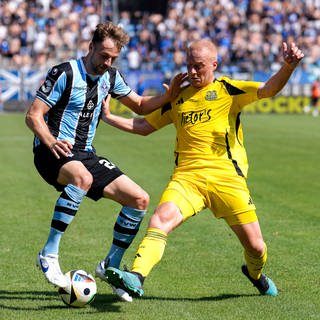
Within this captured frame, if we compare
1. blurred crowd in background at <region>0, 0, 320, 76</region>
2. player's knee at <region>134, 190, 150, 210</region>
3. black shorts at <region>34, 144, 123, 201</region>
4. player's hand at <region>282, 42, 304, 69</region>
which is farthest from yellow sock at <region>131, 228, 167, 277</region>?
blurred crowd in background at <region>0, 0, 320, 76</region>

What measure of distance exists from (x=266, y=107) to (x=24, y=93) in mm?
11090

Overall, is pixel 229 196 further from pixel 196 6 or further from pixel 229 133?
pixel 196 6

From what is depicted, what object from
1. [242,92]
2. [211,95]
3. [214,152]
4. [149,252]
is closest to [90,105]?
[211,95]

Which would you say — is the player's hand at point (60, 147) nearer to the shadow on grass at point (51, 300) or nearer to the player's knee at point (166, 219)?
the player's knee at point (166, 219)

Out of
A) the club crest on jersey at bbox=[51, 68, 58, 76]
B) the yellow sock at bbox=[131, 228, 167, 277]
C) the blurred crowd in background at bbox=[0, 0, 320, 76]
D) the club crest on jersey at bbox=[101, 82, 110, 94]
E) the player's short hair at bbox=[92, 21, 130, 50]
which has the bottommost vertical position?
the blurred crowd in background at bbox=[0, 0, 320, 76]

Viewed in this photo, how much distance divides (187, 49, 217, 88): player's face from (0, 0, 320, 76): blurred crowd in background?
1210 inches

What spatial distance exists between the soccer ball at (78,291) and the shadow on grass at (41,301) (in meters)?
0.08

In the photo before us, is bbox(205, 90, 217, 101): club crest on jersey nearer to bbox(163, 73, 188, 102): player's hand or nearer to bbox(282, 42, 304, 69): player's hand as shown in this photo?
bbox(163, 73, 188, 102): player's hand

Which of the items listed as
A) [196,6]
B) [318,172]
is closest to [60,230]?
[318,172]

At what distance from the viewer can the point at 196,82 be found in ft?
23.2

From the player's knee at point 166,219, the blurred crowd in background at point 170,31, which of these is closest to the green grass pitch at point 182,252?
the player's knee at point 166,219

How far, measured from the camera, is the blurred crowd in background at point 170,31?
3912 centimetres

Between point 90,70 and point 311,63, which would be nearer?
point 90,70

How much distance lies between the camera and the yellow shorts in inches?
271
